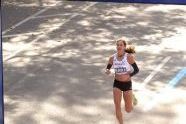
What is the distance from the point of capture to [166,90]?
42.8 ft

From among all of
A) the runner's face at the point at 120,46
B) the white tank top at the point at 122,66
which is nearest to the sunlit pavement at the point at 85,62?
the white tank top at the point at 122,66

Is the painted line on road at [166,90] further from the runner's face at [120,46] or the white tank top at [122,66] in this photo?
the runner's face at [120,46]

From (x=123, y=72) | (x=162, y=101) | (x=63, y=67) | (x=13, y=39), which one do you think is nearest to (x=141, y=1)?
(x=123, y=72)

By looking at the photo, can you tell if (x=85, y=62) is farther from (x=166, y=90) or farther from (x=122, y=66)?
(x=122, y=66)

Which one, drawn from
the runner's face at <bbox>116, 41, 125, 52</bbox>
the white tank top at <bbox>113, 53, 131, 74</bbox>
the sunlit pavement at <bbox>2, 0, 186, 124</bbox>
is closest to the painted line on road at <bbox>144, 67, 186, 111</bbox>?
the sunlit pavement at <bbox>2, 0, 186, 124</bbox>

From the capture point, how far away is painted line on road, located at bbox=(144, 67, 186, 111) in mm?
12037

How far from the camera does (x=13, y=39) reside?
1848 cm

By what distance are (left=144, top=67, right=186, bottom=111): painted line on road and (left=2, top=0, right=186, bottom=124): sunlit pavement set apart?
27 millimetres

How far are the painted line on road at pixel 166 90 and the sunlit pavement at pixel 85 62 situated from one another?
0.09 feet

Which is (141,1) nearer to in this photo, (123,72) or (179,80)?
(123,72)

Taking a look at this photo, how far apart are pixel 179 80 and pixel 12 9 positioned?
1262 cm

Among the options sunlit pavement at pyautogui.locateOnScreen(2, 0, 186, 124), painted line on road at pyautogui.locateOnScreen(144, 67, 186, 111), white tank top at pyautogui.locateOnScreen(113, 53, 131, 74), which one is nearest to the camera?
white tank top at pyautogui.locateOnScreen(113, 53, 131, 74)

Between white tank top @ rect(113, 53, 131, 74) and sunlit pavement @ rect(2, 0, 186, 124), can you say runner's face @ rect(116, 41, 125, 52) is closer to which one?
white tank top @ rect(113, 53, 131, 74)

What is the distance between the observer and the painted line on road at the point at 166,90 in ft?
39.5
